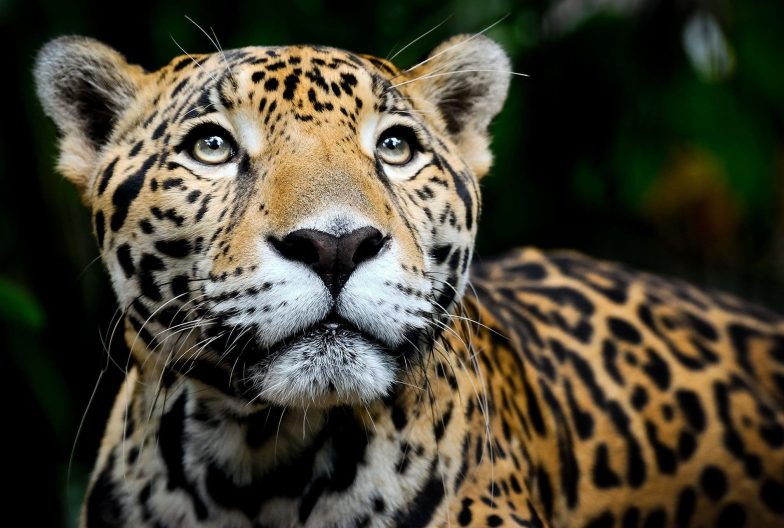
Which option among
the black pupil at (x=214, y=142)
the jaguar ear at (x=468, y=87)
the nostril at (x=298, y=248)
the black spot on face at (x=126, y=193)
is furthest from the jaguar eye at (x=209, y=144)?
the jaguar ear at (x=468, y=87)

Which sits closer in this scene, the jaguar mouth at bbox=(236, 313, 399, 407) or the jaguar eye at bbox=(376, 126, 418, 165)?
the jaguar mouth at bbox=(236, 313, 399, 407)

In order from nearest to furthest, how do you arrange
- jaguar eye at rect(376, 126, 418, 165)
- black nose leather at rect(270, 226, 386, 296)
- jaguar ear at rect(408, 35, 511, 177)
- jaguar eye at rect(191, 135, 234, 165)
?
black nose leather at rect(270, 226, 386, 296) → jaguar eye at rect(191, 135, 234, 165) → jaguar eye at rect(376, 126, 418, 165) → jaguar ear at rect(408, 35, 511, 177)

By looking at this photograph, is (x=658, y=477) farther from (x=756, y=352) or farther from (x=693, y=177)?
(x=693, y=177)

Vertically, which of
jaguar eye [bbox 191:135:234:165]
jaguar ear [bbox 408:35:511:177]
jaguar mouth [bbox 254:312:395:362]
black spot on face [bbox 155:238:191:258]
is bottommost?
jaguar mouth [bbox 254:312:395:362]

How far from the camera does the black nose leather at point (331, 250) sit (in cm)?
259

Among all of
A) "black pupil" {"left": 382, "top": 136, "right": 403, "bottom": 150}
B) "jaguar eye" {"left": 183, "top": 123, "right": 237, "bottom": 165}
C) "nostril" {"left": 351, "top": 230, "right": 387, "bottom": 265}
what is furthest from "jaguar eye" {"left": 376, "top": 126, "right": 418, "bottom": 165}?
"nostril" {"left": 351, "top": 230, "right": 387, "bottom": 265}

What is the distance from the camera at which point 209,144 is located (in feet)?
10.4

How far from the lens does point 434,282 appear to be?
10.2 ft

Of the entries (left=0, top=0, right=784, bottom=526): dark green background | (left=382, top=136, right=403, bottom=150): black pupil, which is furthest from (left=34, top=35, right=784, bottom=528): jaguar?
(left=0, top=0, right=784, bottom=526): dark green background

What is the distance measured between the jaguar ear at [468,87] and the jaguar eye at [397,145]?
0.35m

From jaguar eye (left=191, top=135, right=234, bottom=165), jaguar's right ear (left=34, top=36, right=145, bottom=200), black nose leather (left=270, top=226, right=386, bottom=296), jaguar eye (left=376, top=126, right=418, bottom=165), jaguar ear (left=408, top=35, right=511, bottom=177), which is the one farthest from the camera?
jaguar ear (left=408, top=35, right=511, bottom=177)

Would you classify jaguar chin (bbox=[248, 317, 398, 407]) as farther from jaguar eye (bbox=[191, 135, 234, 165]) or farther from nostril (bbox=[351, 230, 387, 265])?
jaguar eye (bbox=[191, 135, 234, 165])

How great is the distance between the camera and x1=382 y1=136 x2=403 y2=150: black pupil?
10.9ft

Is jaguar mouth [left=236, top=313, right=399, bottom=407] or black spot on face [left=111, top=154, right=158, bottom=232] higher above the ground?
black spot on face [left=111, top=154, right=158, bottom=232]
